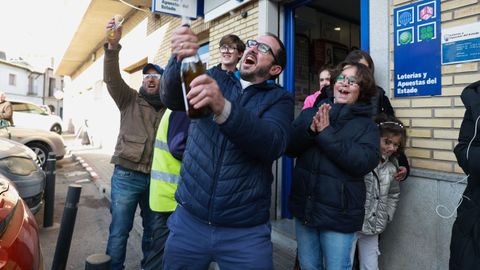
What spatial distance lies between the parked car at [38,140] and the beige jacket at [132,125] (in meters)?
6.28

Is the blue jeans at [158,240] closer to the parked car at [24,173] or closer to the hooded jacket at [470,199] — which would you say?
the hooded jacket at [470,199]

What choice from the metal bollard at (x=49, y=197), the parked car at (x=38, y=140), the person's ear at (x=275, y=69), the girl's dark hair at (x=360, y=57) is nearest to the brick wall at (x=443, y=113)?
the girl's dark hair at (x=360, y=57)

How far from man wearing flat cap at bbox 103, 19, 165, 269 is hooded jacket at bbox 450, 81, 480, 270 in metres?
2.14

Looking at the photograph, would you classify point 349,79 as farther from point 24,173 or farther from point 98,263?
point 24,173

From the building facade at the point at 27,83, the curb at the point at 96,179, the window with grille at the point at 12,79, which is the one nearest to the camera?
the curb at the point at 96,179

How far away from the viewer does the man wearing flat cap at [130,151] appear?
2967 mm

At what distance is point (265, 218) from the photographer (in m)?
1.69

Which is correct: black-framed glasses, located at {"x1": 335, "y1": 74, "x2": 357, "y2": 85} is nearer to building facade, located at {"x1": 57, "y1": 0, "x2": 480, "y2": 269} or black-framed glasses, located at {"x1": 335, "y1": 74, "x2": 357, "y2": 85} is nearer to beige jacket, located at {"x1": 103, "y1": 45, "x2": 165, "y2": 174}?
building facade, located at {"x1": 57, "y1": 0, "x2": 480, "y2": 269}

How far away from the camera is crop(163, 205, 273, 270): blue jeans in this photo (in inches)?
63.7

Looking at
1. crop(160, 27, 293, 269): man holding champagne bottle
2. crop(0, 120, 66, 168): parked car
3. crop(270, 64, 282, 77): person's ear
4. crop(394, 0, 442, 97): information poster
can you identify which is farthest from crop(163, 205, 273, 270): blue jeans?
crop(0, 120, 66, 168): parked car

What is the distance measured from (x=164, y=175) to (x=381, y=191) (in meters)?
1.58

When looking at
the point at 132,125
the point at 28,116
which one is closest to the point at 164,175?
the point at 132,125

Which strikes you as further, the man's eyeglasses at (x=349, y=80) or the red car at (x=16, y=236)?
the man's eyeglasses at (x=349, y=80)

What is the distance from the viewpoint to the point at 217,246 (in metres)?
1.63
